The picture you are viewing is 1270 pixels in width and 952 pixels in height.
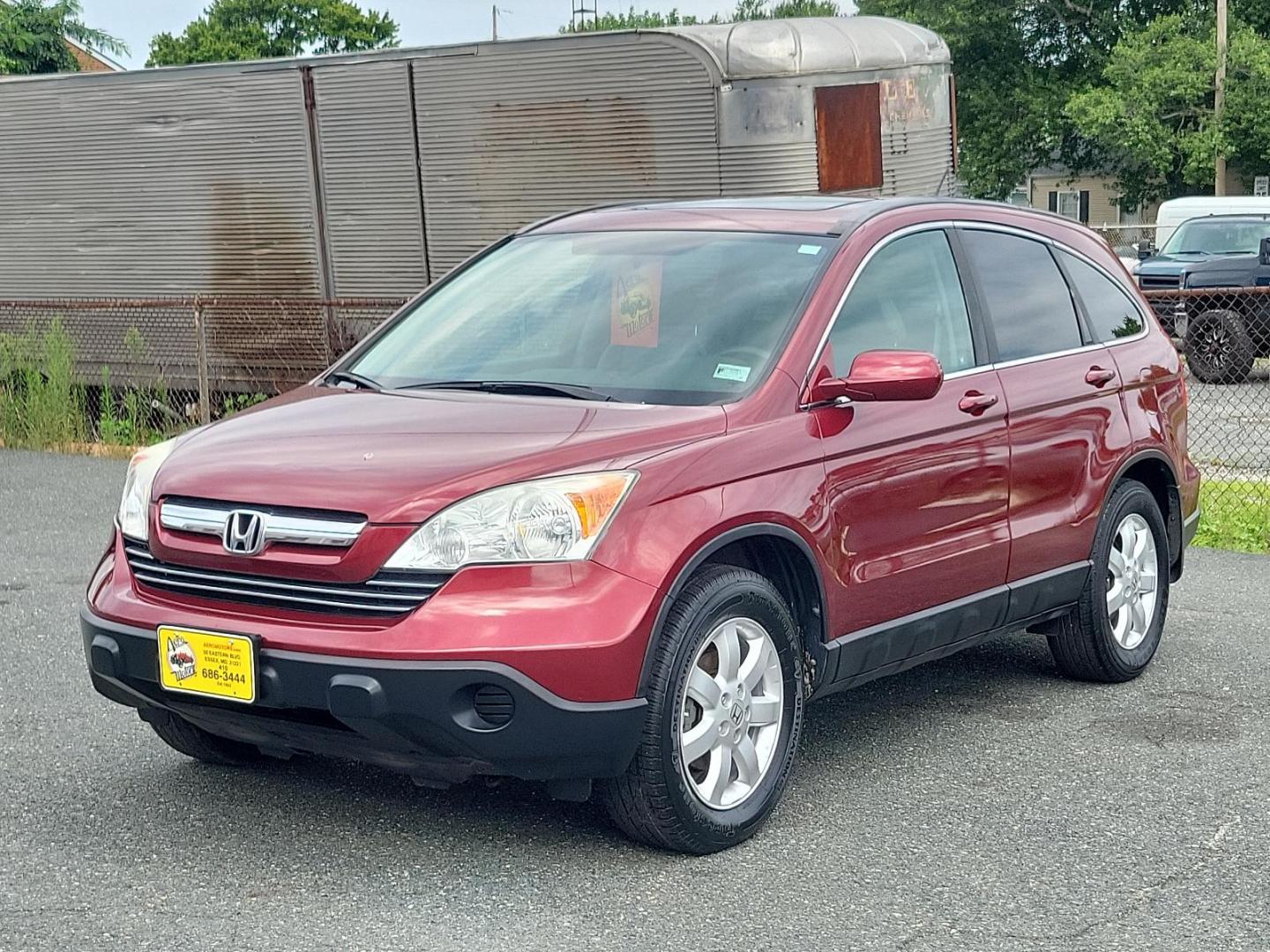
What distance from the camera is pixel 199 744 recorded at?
527 cm

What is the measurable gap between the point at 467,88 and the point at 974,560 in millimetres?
8911

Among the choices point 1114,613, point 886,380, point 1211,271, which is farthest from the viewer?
point 1211,271

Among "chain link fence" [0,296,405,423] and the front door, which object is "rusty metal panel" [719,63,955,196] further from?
the front door

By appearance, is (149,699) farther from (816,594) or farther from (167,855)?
(816,594)

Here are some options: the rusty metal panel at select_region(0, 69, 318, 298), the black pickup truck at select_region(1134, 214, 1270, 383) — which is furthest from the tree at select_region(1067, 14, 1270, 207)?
the rusty metal panel at select_region(0, 69, 318, 298)

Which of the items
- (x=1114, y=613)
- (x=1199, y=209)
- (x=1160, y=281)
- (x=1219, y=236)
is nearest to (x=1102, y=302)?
(x=1114, y=613)

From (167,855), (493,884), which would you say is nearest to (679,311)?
(493,884)

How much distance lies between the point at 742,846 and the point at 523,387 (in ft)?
4.73

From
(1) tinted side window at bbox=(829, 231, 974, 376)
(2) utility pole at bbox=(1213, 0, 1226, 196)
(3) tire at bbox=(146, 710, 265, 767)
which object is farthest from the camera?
(2) utility pole at bbox=(1213, 0, 1226, 196)

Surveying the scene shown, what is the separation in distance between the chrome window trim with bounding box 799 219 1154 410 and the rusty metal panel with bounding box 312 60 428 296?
8008 mm

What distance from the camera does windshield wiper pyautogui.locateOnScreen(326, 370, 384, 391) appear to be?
538cm

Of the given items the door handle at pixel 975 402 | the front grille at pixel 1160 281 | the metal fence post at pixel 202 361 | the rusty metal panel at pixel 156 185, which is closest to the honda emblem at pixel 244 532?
the door handle at pixel 975 402

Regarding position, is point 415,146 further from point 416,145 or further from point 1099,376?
point 1099,376

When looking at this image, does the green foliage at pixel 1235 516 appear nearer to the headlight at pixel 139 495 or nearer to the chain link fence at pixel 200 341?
the headlight at pixel 139 495
